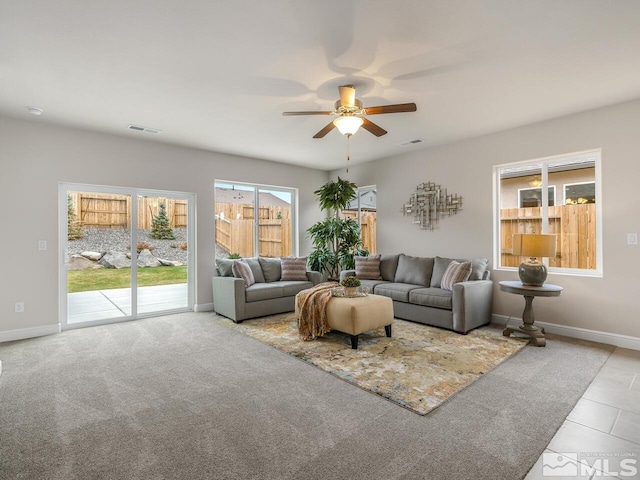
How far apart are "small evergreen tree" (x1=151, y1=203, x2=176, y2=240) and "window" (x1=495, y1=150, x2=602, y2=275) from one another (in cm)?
514

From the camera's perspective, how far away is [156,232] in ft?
17.6

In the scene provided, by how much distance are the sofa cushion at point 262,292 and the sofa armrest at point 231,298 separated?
0.11 m

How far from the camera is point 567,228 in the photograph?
14.4 feet

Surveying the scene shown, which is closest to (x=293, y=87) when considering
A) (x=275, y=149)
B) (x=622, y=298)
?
(x=275, y=149)

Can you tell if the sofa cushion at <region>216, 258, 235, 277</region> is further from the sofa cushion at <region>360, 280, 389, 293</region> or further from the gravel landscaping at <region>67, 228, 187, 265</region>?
the sofa cushion at <region>360, 280, 389, 293</region>

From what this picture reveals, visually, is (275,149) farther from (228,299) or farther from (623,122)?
(623,122)

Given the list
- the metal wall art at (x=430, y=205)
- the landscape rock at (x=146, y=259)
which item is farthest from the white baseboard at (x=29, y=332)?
the metal wall art at (x=430, y=205)

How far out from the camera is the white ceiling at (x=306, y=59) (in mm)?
2230

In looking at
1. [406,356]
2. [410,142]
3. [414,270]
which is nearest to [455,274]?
[414,270]

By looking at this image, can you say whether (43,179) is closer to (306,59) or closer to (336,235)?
(306,59)

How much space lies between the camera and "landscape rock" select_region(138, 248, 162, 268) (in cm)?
526

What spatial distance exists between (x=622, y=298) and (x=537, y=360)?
147 cm

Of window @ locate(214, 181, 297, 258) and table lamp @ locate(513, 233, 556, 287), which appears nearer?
table lamp @ locate(513, 233, 556, 287)

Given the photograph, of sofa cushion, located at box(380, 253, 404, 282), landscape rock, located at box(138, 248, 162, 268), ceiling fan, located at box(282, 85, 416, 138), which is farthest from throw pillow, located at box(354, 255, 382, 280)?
landscape rock, located at box(138, 248, 162, 268)
